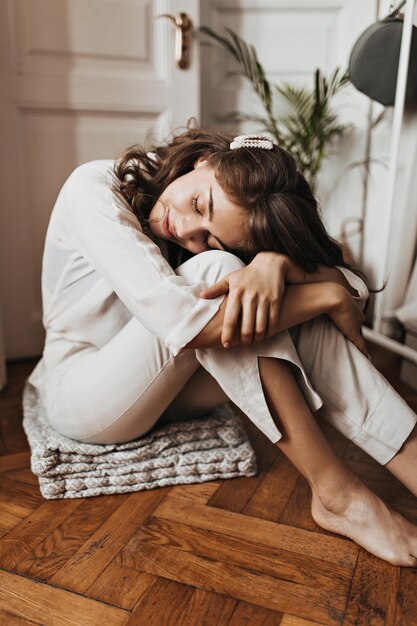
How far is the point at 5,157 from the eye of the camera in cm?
174

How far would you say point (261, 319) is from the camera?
85cm

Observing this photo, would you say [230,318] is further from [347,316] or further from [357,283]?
[357,283]

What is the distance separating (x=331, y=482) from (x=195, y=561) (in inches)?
10.3

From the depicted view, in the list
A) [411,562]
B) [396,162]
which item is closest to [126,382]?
[411,562]

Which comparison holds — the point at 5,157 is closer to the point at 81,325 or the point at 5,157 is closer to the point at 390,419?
the point at 81,325

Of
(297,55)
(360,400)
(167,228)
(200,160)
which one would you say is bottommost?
(360,400)

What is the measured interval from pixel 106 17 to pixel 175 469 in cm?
142

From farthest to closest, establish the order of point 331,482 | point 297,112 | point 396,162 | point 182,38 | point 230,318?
point 297,112
point 182,38
point 396,162
point 331,482
point 230,318

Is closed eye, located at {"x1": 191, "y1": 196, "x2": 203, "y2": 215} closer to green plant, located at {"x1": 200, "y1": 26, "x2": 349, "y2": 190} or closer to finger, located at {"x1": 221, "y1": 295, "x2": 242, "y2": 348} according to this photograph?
finger, located at {"x1": 221, "y1": 295, "x2": 242, "y2": 348}

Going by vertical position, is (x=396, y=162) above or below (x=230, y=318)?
above

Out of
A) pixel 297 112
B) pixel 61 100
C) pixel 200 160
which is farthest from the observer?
pixel 297 112

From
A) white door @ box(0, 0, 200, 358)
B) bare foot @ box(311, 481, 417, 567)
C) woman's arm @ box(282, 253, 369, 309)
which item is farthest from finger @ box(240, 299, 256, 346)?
white door @ box(0, 0, 200, 358)

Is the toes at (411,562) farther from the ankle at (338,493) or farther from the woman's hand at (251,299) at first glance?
the woman's hand at (251,299)

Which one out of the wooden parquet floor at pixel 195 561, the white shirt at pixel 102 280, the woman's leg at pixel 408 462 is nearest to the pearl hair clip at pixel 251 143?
the white shirt at pixel 102 280
